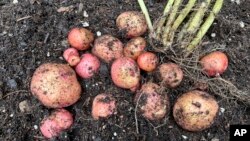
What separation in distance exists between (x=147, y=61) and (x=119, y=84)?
7.9 inches

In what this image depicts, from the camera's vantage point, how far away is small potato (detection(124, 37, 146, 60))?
2.34 m

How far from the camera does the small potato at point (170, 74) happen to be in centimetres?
228

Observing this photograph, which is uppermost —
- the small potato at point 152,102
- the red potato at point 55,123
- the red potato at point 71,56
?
the red potato at point 71,56

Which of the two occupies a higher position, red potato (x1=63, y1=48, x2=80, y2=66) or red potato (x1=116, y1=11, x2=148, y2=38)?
red potato (x1=116, y1=11, x2=148, y2=38)

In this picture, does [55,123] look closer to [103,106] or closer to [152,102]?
[103,106]

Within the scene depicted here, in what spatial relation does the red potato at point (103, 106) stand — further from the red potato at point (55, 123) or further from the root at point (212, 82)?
the root at point (212, 82)

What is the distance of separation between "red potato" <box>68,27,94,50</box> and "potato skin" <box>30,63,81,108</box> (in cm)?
19

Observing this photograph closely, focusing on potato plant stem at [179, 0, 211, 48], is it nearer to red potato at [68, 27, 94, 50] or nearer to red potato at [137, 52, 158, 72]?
red potato at [137, 52, 158, 72]

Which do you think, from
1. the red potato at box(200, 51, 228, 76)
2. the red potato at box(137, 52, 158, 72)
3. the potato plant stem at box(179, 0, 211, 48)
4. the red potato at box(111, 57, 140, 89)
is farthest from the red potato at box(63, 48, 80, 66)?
the red potato at box(200, 51, 228, 76)

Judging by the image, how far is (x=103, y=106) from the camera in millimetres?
2227

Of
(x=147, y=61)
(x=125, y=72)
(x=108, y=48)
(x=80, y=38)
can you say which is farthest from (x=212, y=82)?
(x=80, y=38)

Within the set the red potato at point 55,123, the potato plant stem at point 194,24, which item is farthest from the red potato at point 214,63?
the red potato at point 55,123

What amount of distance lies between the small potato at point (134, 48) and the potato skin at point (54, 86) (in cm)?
34

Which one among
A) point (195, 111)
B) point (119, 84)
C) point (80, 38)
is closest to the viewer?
point (195, 111)
